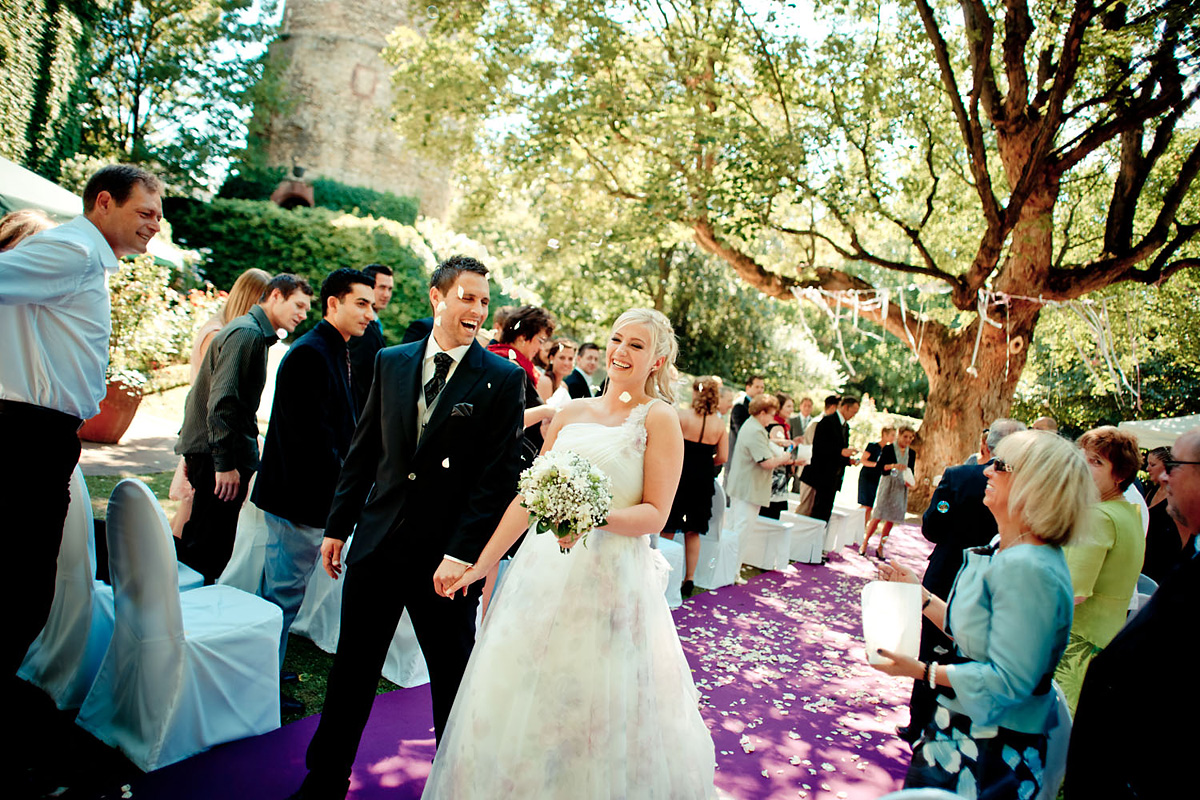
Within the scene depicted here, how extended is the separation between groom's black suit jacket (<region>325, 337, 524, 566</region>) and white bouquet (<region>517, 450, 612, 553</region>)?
0.33 metres

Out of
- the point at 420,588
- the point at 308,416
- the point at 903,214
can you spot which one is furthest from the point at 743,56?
the point at 420,588

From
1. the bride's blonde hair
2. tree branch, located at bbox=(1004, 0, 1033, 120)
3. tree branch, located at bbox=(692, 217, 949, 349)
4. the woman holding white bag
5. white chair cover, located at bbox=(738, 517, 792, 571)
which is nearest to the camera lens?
the bride's blonde hair

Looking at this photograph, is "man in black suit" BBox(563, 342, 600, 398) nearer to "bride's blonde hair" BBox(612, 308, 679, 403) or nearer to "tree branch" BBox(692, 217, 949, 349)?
"bride's blonde hair" BBox(612, 308, 679, 403)

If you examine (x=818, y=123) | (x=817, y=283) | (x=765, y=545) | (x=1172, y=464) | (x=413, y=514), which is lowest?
(x=765, y=545)

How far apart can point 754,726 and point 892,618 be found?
243 centimetres

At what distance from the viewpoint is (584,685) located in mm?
2602

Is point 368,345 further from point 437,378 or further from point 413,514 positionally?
point 413,514

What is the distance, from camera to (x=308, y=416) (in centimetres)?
371

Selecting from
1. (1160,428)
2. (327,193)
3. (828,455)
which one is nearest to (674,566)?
(828,455)

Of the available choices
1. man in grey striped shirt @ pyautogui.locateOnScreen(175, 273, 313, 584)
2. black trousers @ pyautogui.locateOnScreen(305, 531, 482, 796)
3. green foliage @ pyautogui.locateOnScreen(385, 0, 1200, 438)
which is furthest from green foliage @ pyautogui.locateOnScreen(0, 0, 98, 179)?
black trousers @ pyautogui.locateOnScreen(305, 531, 482, 796)

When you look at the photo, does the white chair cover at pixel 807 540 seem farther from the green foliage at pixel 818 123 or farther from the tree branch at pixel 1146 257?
the tree branch at pixel 1146 257

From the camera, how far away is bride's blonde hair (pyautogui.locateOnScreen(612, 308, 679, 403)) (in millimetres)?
3059

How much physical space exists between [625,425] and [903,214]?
15.7 metres

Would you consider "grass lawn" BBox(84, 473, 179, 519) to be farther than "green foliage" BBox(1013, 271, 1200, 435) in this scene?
No
